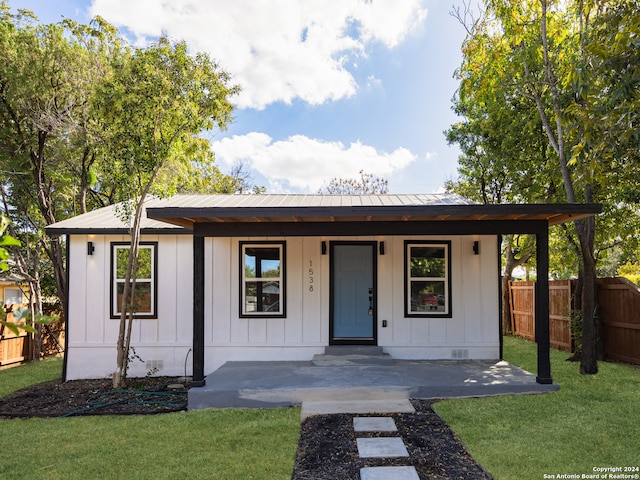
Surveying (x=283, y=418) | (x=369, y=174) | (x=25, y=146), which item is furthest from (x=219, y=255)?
(x=369, y=174)

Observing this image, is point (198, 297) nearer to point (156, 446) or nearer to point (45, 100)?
point (156, 446)

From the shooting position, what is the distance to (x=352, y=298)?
27.2 ft

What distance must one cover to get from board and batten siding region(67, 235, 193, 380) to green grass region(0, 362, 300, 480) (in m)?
2.41

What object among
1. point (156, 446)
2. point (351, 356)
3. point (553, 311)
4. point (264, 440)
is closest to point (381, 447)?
point (264, 440)

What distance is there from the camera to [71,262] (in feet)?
27.1

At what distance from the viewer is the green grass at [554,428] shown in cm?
397

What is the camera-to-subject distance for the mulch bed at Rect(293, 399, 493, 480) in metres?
3.89

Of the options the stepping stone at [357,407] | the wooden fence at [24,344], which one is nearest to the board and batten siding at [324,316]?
the stepping stone at [357,407]

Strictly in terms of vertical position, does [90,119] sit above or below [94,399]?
above

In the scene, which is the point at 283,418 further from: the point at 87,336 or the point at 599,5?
the point at 599,5

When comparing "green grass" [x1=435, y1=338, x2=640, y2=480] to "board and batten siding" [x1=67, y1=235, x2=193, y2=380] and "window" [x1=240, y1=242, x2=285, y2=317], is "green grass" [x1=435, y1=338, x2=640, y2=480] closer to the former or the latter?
"window" [x1=240, y1=242, x2=285, y2=317]

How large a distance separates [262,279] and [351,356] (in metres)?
2.06

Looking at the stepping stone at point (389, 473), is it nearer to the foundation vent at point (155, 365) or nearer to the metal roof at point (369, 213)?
the metal roof at point (369, 213)

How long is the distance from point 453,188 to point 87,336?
12.3m
